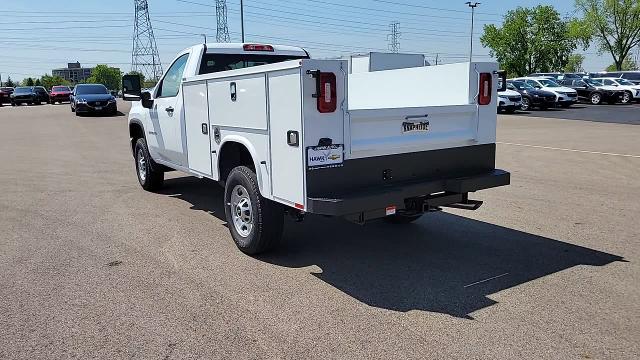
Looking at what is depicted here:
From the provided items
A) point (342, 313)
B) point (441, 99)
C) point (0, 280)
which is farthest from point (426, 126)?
point (0, 280)

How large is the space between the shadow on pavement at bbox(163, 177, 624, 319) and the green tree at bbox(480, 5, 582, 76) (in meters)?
78.5

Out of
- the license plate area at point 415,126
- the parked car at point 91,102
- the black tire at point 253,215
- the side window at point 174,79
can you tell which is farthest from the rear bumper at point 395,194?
the parked car at point 91,102

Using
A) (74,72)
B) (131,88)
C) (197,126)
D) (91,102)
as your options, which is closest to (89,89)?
(91,102)

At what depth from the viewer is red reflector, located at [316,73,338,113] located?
4250mm

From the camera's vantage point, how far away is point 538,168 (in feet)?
34.6

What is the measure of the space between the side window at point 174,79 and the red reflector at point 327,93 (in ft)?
10.2

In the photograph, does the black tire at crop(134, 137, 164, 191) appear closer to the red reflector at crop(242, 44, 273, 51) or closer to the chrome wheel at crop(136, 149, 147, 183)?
the chrome wheel at crop(136, 149, 147, 183)

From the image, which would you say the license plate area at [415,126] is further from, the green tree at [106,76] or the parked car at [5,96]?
the green tree at [106,76]

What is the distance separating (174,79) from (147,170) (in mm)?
1966

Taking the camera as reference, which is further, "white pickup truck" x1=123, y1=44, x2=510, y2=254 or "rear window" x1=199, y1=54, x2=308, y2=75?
"rear window" x1=199, y1=54, x2=308, y2=75

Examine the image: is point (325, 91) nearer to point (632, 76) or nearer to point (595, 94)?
point (595, 94)

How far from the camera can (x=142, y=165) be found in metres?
8.70

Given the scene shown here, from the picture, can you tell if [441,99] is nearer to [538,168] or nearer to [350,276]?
[350,276]

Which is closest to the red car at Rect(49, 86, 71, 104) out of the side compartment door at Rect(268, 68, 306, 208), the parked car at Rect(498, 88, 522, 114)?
the parked car at Rect(498, 88, 522, 114)
